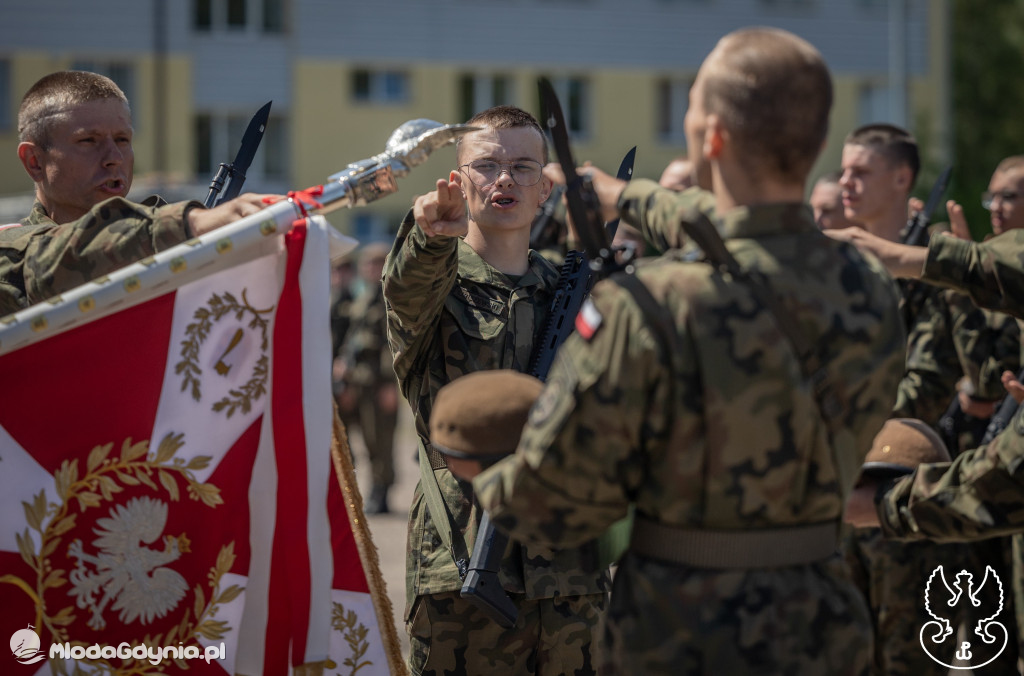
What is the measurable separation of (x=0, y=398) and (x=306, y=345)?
0.74 m

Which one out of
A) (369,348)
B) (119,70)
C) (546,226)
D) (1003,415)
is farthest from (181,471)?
(119,70)

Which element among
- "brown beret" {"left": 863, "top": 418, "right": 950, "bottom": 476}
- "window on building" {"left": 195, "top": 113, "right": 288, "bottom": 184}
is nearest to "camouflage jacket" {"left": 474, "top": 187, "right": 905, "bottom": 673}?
"brown beret" {"left": 863, "top": 418, "right": 950, "bottom": 476}

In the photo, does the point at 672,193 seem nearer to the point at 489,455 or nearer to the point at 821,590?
the point at 489,455

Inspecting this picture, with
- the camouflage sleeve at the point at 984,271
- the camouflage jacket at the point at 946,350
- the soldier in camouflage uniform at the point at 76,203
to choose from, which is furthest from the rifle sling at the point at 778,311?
the camouflage jacket at the point at 946,350

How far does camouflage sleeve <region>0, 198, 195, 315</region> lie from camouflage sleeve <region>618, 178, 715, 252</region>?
Answer: 3.65 feet

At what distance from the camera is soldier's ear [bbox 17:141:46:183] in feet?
11.8

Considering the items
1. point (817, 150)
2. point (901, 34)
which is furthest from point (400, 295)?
point (901, 34)

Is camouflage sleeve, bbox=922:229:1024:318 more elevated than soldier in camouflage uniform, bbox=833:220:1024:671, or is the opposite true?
camouflage sleeve, bbox=922:229:1024:318

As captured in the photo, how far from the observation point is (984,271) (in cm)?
328

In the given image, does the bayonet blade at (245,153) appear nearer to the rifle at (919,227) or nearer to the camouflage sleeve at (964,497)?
the camouflage sleeve at (964,497)

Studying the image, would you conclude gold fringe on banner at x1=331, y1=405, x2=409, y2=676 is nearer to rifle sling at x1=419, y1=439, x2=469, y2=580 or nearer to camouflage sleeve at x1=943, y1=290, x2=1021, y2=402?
rifle sling at x1=419, y1=439, x2=469, y2=580

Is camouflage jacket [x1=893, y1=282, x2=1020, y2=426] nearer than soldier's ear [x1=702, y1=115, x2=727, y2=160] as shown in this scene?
No

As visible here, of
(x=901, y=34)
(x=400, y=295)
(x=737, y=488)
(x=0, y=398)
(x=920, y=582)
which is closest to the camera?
(x=737, y=488)

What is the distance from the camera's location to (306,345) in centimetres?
299
